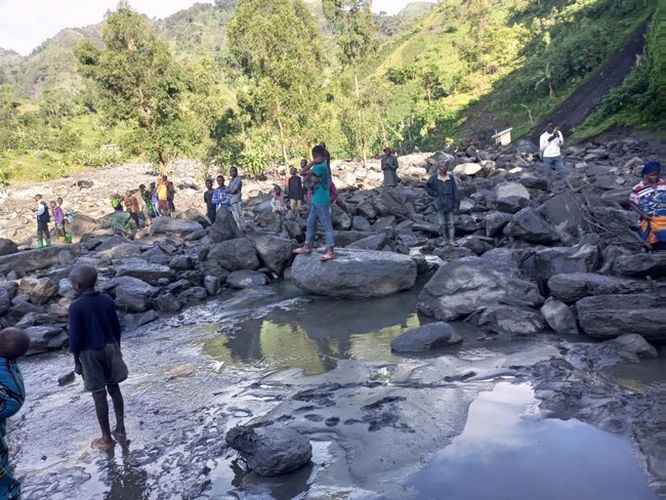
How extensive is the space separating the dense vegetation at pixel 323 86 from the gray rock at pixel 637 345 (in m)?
19.1

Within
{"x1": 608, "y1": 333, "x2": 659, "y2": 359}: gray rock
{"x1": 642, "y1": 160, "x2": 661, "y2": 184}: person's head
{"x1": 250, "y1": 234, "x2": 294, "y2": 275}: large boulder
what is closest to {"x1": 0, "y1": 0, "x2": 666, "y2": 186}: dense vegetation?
{"x1": 250, "y1": 234, "x2": 294, "y2": 275}: large boulder

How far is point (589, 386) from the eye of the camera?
16.0ft

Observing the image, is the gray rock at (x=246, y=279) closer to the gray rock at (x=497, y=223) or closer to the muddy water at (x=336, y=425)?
the muddy water at (x=336, y=425)

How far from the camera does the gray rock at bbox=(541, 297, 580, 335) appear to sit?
6344 mm

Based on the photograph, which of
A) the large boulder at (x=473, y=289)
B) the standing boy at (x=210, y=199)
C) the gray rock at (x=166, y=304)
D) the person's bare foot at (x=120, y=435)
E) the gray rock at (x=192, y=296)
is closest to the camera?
the person's bare foot at (x=120, y=435)

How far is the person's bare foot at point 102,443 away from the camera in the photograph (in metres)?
4.96

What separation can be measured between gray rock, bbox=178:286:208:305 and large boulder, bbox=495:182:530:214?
20.4 ft

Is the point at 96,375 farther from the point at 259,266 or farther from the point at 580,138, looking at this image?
the point at 580,138

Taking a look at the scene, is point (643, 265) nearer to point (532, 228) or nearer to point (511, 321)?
point (511, 321)

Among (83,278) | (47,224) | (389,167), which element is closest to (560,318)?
(83,278)

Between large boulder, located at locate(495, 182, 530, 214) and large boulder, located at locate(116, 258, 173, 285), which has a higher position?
large boulder, located at locate(495, 182, 530, 214)

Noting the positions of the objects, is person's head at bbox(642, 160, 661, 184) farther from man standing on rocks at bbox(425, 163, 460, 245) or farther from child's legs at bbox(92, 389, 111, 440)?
child's legs at bbox(92, 389, 111, 440)

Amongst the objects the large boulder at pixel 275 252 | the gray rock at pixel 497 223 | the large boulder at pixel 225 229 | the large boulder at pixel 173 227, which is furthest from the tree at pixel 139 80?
the gray rock at pixel 497 223

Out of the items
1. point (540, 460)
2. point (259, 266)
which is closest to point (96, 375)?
point (540, 460)
